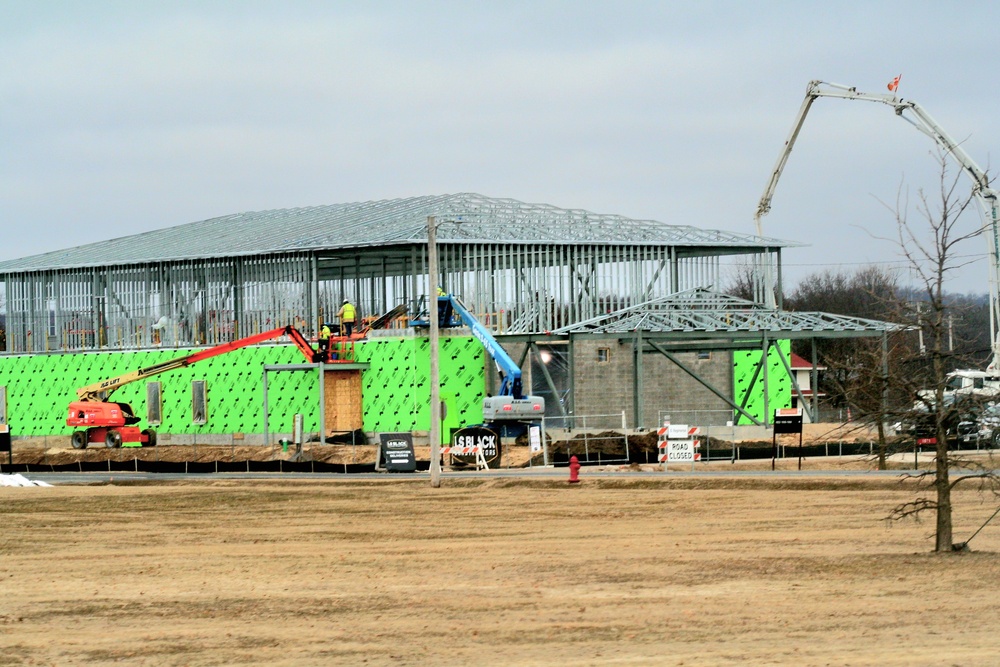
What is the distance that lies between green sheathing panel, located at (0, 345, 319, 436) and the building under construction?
0.68m

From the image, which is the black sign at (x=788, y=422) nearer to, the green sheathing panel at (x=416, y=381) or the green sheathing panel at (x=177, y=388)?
the green sheathing panel at (x=416, y=381)

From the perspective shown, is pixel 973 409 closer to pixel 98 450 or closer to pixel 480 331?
pixel 480 331

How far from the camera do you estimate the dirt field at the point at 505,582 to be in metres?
16.9

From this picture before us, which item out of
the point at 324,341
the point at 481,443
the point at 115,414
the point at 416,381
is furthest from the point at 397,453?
the point at 115,414

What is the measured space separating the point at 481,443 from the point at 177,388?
21.7 metres

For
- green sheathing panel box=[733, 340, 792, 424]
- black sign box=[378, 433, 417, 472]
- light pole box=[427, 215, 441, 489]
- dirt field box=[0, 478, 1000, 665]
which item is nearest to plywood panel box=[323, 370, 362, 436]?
black sign box=[378, 433, 417, 472]

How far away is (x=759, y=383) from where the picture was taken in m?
67.9

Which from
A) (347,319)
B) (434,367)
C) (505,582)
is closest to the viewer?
(505,582)

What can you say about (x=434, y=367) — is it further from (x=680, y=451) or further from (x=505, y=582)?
(x=505, y=582)

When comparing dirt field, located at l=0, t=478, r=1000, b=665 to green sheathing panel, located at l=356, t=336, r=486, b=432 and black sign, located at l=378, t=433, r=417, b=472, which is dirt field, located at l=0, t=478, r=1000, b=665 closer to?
black sign, located at l=378, t=433, r=417, b=472

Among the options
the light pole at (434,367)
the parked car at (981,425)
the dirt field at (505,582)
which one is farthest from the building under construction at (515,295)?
the parked car at (981,425)

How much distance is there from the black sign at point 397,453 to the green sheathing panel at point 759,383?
72.2 feet

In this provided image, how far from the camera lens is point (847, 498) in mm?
35250

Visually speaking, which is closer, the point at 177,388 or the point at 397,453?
the point at 397,453
